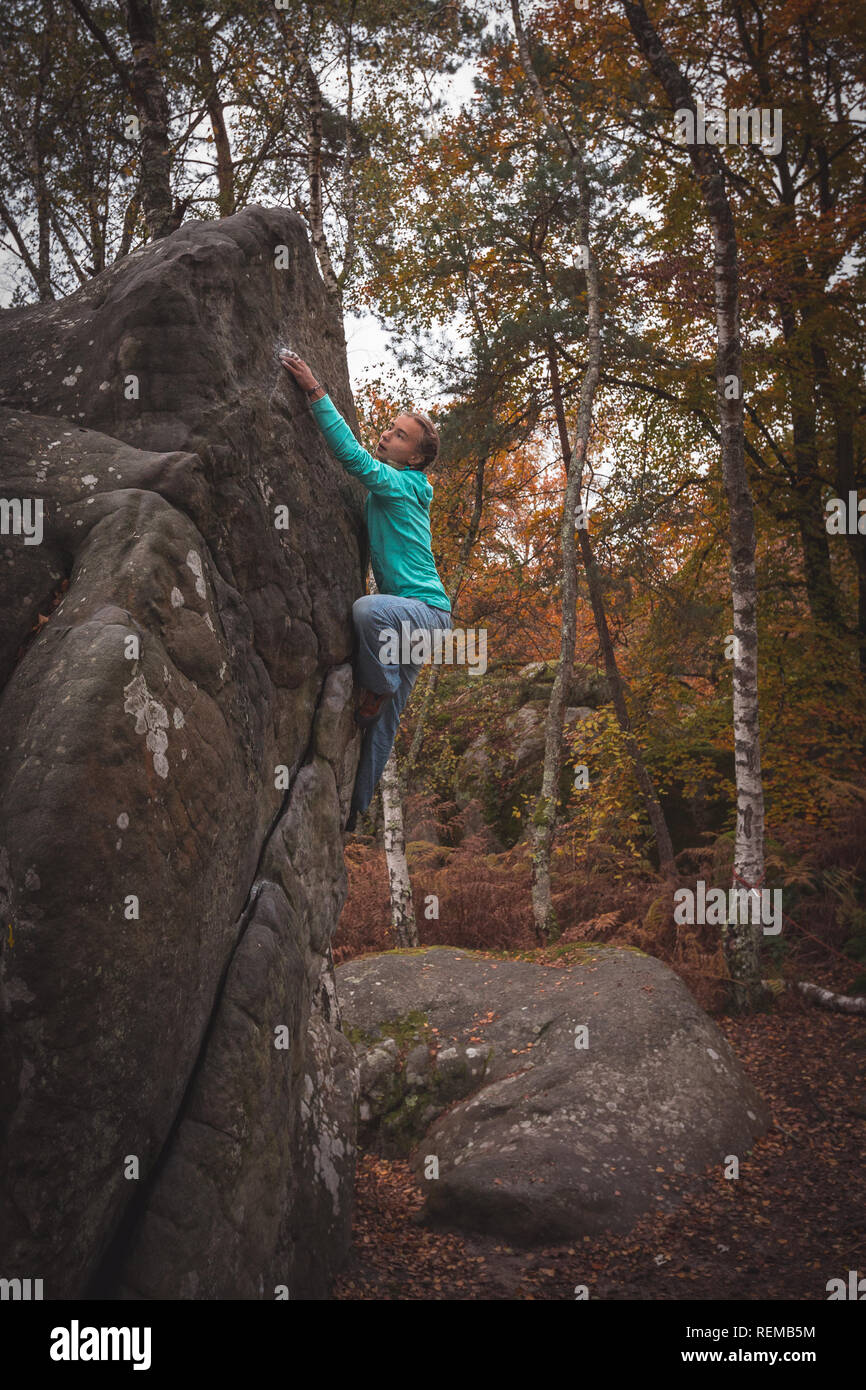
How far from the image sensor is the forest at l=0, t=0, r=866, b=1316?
1265 cm

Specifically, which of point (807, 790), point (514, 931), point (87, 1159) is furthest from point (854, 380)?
point (87, 1159)

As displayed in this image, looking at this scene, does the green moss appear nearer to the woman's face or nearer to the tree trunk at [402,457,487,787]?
the woman's face

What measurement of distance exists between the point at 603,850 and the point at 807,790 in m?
3.46

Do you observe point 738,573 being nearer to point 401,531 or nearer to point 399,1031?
point 401,531

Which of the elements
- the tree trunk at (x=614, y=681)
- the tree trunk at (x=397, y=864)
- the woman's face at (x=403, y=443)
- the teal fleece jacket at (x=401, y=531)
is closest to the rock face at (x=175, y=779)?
the teal fleece jacket at (x=401, y=531)

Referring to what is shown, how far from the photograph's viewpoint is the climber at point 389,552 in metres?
6.22

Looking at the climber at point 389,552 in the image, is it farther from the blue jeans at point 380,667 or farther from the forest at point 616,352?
the forest at point 616,352

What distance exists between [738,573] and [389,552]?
6.15m

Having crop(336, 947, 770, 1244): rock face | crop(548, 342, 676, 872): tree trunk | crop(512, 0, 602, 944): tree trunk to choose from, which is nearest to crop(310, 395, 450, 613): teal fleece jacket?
crop(336, 947, 770, 1244): rock face

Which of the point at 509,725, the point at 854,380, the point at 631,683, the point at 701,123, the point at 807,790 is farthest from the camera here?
the point at 509,725

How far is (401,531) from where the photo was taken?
6.67 meters
